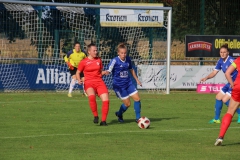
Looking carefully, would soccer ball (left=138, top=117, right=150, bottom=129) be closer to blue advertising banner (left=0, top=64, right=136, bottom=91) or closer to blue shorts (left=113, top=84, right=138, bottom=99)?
blue shorts (left=113, top=84, right=138, bottom=99)

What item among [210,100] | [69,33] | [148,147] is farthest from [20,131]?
[69,33]

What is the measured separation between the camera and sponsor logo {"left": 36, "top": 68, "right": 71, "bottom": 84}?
81.0ft

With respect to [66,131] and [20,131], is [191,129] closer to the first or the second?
[66,131]

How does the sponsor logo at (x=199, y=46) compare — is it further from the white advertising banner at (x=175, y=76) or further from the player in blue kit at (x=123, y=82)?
the player in blue kit at (x=123, y=82)

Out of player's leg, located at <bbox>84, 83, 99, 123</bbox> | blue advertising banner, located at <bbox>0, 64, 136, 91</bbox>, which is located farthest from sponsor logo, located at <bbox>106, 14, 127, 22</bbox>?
player's leg, located at <bbox>84, 83, 99, 123</bbox>

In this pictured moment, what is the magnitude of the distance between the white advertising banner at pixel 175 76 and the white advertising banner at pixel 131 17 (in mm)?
1793

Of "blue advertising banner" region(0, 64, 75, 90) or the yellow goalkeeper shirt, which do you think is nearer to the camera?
the yellow goalkeeper shirt

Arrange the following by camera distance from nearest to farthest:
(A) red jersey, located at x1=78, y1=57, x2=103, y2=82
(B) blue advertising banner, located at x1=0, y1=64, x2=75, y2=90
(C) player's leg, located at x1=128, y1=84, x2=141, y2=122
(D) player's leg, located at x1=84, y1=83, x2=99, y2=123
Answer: (D) player's leg, located at x1=84, y1=83, x2=99, y2=123 → (A) red jersey, located at x1=78, y1=57, x2=103, y2=82 → (C) player's leg, located at x1=128, y1=84, x2=141, y2=122 → (B) blue advertising banner, located at x1=0, y1=64, x2=75, y2=90

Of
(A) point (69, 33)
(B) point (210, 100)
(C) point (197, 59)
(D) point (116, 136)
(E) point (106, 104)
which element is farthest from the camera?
(C) point (197, 59)

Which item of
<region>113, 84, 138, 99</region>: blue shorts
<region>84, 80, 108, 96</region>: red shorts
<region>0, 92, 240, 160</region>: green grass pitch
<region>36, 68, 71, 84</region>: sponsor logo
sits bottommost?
<region>0, 92, 240, 160</region>: green grass pitch

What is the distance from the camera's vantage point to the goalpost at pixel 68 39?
24.2 m

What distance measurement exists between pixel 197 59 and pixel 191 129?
47.0 feet

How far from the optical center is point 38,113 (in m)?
17.0

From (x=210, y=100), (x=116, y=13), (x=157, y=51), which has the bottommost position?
(x=210, y=100)
